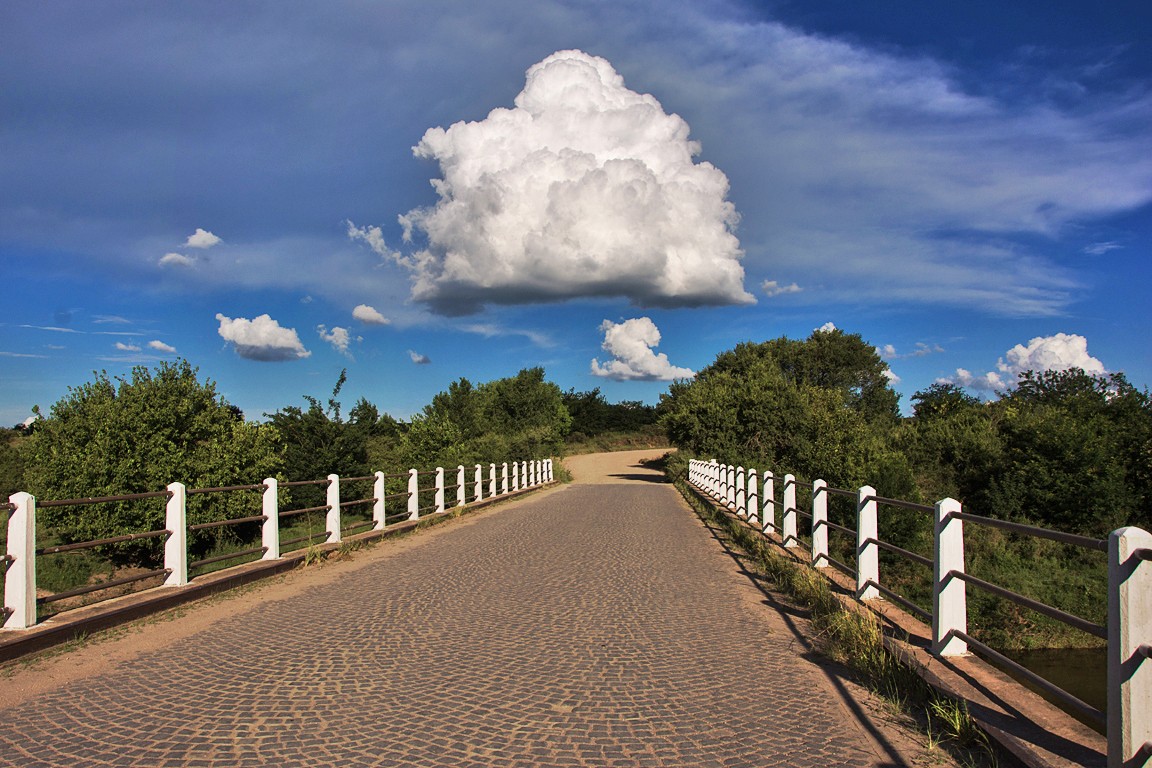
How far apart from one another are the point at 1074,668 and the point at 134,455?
19.5 metres

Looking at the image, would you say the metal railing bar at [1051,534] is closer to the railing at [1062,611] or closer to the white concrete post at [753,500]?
the railing at [1062,611]

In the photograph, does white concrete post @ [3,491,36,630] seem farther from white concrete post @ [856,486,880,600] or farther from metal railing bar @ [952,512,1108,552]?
white concrete post @ [856,486,880,600]

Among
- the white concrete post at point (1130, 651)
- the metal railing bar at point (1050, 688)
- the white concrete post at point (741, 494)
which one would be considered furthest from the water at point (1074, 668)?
the white concrete post at point (1130, 651)

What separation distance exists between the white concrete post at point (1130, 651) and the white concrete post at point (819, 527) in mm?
6258

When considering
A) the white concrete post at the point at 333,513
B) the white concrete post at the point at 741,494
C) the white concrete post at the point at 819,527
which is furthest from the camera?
the white concrete post at the point at 741,494

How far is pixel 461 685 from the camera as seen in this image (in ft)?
17.2

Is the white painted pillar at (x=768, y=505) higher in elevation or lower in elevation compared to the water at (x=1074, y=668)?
higher

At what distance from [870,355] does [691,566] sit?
211 feet

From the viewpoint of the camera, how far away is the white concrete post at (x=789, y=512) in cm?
1148

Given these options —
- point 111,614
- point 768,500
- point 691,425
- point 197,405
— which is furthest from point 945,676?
point 691,425

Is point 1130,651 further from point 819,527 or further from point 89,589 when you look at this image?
point 89,589

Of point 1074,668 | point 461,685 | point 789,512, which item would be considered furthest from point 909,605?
point 1074,668

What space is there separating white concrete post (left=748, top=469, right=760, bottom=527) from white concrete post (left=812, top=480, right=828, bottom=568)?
5.76m

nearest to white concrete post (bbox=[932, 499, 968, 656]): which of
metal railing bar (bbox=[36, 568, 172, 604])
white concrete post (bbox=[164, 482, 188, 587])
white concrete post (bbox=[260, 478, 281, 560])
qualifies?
metal railing bar (bbox=[36, 568, 172, 604])
